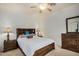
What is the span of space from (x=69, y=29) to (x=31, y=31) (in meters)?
0.70

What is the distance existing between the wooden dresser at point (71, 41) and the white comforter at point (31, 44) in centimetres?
25

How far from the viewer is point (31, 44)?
185cm

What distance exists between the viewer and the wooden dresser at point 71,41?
1.92 m

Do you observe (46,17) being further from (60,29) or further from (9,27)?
(9,27)

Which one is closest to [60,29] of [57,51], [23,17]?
[57,51]

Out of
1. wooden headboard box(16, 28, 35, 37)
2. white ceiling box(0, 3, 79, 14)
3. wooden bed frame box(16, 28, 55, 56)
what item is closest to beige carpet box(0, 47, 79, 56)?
wooden bed frame box(16, 28, 55, 56)

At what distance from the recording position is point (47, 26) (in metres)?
2.07

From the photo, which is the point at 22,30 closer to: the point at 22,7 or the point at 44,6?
the point at 22,7

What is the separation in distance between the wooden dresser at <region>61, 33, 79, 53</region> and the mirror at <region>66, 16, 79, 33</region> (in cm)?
9

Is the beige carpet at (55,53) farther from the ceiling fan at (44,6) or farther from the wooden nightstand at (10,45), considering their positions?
the ceiling fan at (44,6)

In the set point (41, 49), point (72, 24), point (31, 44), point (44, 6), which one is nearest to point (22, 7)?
point (44, 6)

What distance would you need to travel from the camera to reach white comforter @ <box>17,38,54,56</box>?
1.82m

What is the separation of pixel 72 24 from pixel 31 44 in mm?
857

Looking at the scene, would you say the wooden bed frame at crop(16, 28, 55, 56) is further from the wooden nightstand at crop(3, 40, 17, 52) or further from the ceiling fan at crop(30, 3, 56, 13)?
the ceiling fan at crop(30, 3, 56, 13)
